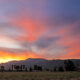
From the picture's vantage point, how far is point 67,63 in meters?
173
